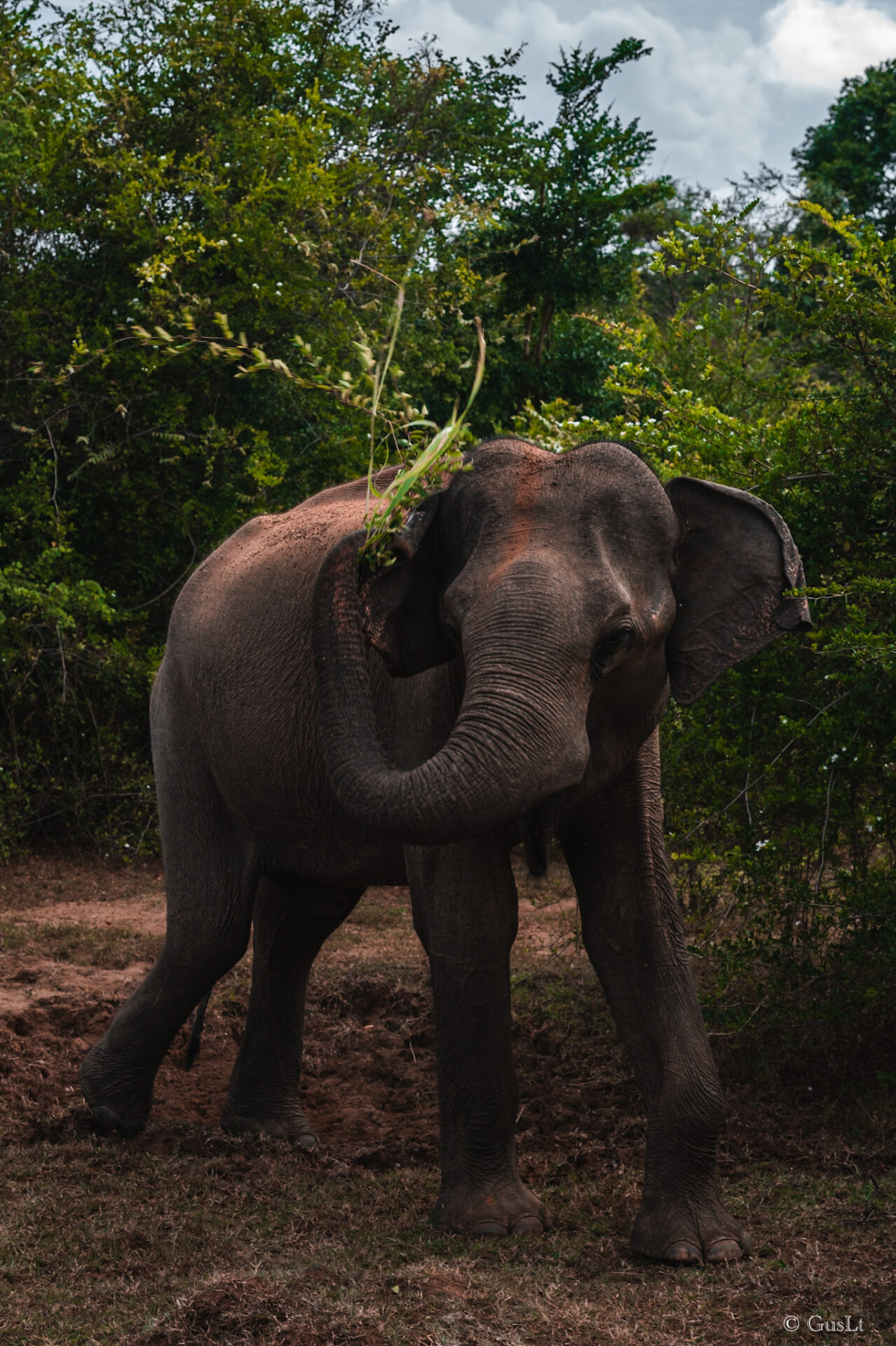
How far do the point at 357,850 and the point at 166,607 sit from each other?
9.69m

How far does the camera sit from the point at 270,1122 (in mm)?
5980

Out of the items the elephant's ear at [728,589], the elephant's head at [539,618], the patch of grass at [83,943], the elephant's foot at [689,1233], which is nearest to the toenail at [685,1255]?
the elephant's foot at [689,1233]

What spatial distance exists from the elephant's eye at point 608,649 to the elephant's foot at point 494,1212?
5.68 ft

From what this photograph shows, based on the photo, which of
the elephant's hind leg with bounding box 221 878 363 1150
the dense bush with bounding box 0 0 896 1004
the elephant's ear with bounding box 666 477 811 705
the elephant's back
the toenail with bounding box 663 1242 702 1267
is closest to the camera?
the toenail with bounding box 663 1242 702 1267

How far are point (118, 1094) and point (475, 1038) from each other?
2.13 metres

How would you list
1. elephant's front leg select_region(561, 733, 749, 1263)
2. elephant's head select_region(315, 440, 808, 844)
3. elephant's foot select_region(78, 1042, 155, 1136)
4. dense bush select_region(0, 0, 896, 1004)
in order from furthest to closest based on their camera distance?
1. dense bush select_region(0, 0, 896, 1004)
2. elephant's foot select_region(78, 1042, 155, 1136)
3. elephant's front leg select_region(561, 733, 749, 1263)
4. elephant's head select_region(315, 440, 808, 844)

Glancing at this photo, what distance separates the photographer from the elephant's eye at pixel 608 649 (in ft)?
13.1

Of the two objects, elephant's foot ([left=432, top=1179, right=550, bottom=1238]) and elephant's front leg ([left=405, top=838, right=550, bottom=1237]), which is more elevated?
elephant's front leg ([left=405, top=838, right=550, bottom=1237])

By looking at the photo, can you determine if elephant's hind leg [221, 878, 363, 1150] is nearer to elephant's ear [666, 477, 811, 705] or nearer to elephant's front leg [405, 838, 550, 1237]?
elephant's front leg [405, 838, 550, 1237]

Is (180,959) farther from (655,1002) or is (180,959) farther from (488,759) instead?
(488,759)

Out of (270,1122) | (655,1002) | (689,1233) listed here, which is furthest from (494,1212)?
(270,1122)

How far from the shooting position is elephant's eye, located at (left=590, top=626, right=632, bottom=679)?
4.00m

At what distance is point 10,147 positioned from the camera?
492 inches

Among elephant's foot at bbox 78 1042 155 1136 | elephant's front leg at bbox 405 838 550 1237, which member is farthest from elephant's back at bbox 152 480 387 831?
elephant's foot at bbox 78 1042 155 1136
